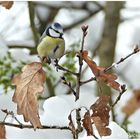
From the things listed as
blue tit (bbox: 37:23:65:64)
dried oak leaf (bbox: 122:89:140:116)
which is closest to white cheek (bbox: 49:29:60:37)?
blue tit (bbox: 37:23:65:64)

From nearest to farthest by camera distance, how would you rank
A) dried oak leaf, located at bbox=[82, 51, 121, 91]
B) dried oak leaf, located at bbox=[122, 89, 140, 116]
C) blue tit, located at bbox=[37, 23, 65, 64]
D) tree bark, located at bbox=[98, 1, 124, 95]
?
dried oak leaf, located at bbox=[82, 51, 121, 91] < blue tit, located at bbox=[37, 23, 65, 64] < dried oak leaf, located at bbox=[122, 89, 140, 116] < tree bark, located at bbox=[98, 1, 124, 95]

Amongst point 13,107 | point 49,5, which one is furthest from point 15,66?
point 49,5

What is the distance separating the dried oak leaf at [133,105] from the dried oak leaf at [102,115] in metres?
0.34

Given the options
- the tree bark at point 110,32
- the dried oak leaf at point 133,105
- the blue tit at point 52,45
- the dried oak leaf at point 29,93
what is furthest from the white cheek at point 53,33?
the tree bark at point 110,32

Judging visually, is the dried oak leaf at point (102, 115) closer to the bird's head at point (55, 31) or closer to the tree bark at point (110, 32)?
the bird's head at point (55, 31)

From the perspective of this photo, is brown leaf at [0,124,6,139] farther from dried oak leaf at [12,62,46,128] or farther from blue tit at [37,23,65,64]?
blue tit at [37,23,65,64]

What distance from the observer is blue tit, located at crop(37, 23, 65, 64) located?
108 centimetres

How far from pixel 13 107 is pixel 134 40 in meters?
3.78

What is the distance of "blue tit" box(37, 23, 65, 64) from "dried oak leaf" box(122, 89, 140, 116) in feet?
0.95

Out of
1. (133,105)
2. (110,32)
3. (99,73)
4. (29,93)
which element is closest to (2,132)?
(29,93)

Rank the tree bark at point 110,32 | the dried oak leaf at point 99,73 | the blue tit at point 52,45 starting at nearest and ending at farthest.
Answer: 1. the dried oak leaf at point 99,73
2. the blue tit at point 52,45
3. the tree bark at point 110,32

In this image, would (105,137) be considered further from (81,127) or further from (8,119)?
(8,119)

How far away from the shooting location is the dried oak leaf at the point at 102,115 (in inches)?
38.9

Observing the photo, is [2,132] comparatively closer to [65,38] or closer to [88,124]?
[88,124]
